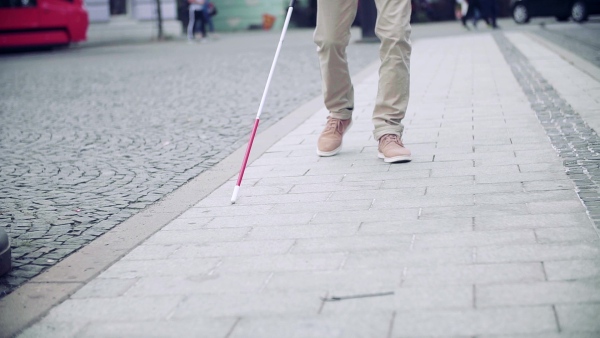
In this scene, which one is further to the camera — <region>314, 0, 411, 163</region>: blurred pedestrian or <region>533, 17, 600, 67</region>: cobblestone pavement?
<region>533, 17, 600, 67</region>: cobblestone pavement

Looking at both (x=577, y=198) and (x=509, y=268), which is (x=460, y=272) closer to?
(x=509, y=268)

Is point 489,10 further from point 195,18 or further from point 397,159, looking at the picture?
point 397,159

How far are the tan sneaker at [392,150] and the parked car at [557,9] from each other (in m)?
19.5

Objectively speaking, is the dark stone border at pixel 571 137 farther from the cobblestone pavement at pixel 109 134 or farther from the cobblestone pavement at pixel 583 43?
the cobblestone pavement at pixel 583 43

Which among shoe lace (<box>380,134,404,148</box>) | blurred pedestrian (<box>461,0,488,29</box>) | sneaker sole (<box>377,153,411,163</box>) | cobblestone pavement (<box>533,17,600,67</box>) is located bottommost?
blurred pedestrian (<box>461,0,488,29</box>)

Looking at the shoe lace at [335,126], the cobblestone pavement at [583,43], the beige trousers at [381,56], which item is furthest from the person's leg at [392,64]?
the cobblestone pavement at [583,43]

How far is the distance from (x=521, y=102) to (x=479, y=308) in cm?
466

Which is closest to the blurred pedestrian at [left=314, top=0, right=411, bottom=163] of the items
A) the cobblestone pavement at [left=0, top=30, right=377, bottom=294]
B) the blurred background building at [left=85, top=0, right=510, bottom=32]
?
the cobblestone pavement at [left=0, top=30, right=377, bottom=294]

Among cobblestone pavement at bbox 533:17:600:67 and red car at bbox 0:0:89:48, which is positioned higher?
cobblestone pavement at bbox 533:17:600:67

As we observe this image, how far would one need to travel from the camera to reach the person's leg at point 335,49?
5012mm

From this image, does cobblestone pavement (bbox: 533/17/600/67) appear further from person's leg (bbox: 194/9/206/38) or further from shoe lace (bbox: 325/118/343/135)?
person's leg (bbox: 194/9/206/38)

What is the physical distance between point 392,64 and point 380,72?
0.40 ft

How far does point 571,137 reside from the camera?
524 centimetres

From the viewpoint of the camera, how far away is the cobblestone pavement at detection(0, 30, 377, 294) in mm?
4191
